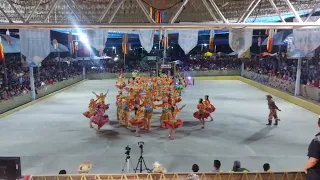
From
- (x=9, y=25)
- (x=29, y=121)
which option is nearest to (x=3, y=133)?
(x=29, y=121)

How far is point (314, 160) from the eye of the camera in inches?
120

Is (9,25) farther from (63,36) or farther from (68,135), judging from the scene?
(63,36)

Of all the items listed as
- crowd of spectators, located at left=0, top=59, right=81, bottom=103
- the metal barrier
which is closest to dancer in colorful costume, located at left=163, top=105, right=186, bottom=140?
the metal barrier

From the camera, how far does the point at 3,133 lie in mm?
9633

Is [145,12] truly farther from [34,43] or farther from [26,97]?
[26,97]

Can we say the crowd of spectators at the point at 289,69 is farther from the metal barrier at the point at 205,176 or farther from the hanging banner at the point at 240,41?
the metal barrier at the point at 205,176

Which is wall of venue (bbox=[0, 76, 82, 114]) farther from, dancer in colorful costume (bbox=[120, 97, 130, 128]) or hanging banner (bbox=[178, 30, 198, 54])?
hanging banner (bbox=[178, 30, 198, 54])

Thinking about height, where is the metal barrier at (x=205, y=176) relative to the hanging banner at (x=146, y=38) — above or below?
below

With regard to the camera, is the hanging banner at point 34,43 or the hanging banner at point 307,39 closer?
the hanging banner at point 307,39

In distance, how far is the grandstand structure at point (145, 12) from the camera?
6707mm

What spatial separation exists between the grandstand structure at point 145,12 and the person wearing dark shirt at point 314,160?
13.4 feet

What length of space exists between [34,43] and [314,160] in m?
10.6

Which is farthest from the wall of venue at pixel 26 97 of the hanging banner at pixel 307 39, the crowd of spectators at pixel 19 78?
the hanging banner at pixel 307 39

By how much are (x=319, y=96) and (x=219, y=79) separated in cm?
1446
